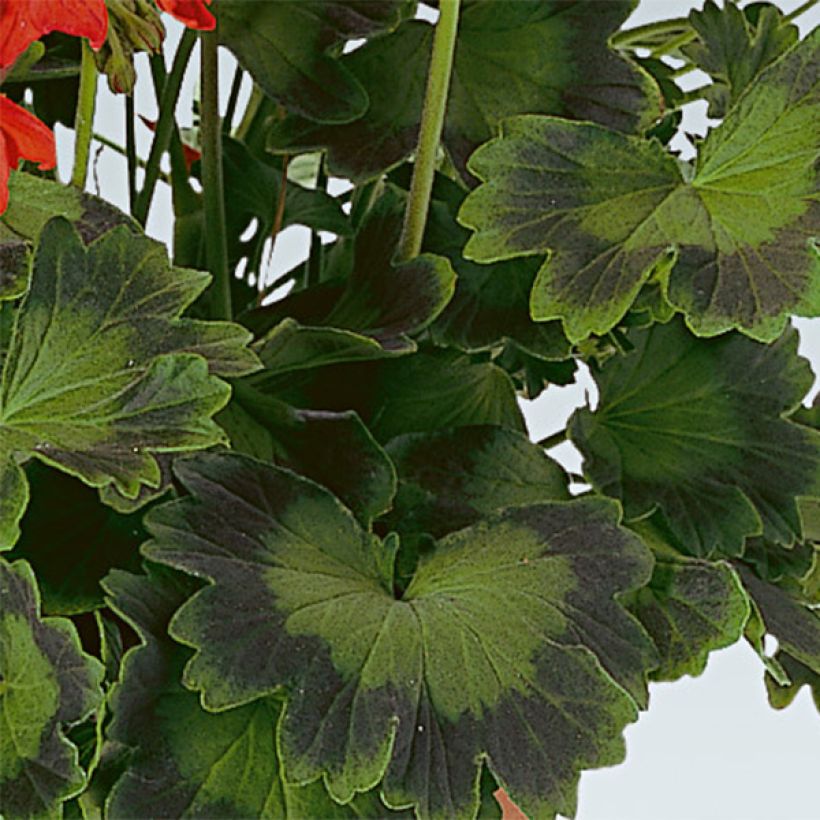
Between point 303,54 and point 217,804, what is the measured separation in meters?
0.27

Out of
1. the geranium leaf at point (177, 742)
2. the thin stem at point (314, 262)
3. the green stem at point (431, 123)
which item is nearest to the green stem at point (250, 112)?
the thin stem at point (314, 262)

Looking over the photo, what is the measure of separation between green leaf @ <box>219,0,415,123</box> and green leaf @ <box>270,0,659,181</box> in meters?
0.02

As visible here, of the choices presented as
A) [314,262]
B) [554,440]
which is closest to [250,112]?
[314,262]

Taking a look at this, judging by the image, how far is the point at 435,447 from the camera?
560 millimetres

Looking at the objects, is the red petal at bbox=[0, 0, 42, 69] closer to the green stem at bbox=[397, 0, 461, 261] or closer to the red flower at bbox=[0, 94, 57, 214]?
the red flower at bbox=[0, 94, 57, 214]

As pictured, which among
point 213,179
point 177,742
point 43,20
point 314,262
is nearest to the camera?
point 43,20

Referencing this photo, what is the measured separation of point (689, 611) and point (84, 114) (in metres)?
0.24

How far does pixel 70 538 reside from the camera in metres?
0.53

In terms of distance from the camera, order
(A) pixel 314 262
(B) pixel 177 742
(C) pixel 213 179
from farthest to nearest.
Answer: (A) pixel 314 262
(C) pixel 213 179
(B) pixel 177 742

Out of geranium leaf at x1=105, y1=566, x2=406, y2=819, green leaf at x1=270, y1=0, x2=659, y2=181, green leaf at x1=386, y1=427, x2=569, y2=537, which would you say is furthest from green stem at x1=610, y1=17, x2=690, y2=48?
geranium leaf at x1=105, y1=566, x2=406, y2=819

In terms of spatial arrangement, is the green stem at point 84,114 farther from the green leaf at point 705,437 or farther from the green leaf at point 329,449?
the green leaf at point 705,437

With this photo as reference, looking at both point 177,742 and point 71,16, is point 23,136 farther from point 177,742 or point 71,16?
point 177,742

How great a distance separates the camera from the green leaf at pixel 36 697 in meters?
0.44

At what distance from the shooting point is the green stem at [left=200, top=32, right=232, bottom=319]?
566mm
